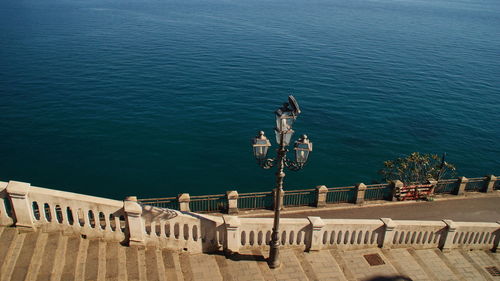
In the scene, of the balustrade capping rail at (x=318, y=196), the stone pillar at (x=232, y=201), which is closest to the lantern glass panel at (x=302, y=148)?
the stone pillar at (x=232, y=201)

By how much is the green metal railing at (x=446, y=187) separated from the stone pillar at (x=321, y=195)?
8466 mm

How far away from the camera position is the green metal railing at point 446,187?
82.1 feet

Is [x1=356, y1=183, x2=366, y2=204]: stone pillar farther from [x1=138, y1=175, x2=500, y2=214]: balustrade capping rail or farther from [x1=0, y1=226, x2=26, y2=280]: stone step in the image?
[x1=0, y1=226, x2=26, y2=280]: stone step

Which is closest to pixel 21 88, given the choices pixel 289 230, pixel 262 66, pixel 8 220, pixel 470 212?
pixel 262 66

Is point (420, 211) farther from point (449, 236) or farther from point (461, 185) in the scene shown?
point (449, 236)

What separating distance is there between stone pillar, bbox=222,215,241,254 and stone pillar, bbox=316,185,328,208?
911 cm

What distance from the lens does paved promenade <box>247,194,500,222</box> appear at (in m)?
22.0

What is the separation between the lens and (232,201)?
69.6 feet

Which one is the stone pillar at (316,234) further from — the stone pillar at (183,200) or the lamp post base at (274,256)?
the stone pillar at (183,200)

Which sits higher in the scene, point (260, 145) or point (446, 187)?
point (260, 145)

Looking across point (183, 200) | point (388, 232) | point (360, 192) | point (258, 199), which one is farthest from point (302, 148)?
point (258, 199)

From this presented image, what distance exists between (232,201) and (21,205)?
11327mm

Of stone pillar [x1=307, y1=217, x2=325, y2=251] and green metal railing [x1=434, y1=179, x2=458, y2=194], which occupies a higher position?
stone pillar [x1=307, y1=217, x2=325, y2=251]

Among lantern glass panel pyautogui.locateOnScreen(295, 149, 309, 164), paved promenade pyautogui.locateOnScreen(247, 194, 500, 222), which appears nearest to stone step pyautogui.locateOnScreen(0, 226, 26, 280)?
lantern glass panel pyautogui.locateOnScreen(295, 149, 309, 164)
